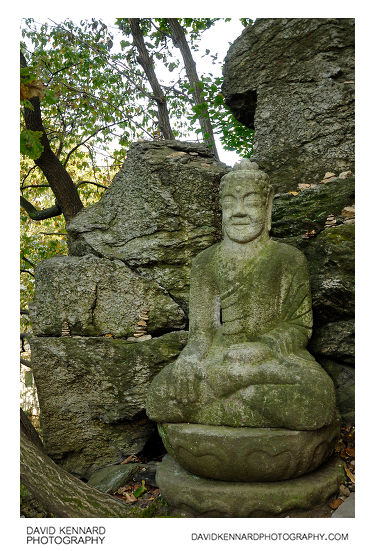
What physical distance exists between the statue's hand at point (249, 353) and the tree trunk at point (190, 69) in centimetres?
706

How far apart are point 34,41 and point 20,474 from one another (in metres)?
7.78

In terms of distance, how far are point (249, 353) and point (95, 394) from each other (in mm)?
1911

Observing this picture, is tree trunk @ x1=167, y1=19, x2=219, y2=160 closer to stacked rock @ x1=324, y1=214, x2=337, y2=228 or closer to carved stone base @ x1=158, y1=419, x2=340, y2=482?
stacked rock @ x1=324, y1=214, x2=337, y2=228

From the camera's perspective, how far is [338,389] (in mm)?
4375

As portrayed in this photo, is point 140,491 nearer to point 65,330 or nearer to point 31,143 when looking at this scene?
point 65,330

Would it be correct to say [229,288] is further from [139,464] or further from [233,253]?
[139,464]

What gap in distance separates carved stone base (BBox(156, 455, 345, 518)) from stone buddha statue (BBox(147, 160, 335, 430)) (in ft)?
1.29

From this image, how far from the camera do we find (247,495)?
315cm

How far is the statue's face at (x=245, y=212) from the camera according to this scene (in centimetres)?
385

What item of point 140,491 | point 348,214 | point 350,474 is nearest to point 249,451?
point 350,474

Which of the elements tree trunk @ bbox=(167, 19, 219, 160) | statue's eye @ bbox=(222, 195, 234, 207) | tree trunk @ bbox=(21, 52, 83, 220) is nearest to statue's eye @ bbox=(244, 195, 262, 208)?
statue's eye @ bbox=(222, 195, 234, 207)

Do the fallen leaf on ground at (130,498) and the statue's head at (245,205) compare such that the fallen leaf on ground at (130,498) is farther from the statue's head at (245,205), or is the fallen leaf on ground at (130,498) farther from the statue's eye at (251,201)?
the statue's eye at (251,201)

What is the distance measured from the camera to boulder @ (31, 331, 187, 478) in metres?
4.62

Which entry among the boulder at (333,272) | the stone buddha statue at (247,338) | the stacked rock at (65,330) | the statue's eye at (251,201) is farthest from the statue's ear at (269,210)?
the stacked rock at (65,330)
